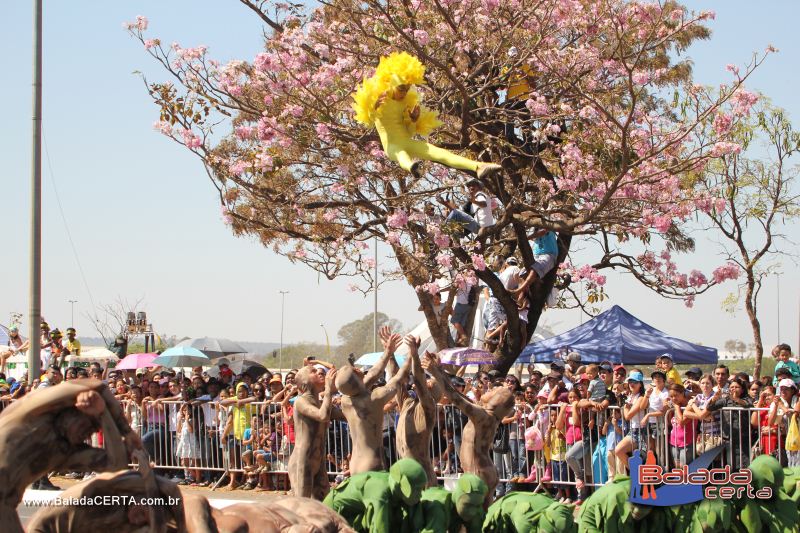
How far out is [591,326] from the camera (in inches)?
717

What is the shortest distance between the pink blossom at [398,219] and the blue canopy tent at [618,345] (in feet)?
11.9

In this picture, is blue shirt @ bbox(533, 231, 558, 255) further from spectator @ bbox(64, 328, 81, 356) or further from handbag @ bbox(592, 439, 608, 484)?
spectator @ bbox(64, 328, 81, 356)

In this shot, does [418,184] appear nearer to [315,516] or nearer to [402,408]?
[402,408]

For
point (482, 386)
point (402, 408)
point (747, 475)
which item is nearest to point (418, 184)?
point (482, 386)

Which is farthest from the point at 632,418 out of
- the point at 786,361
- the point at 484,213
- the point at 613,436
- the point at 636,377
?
the point at 484,213

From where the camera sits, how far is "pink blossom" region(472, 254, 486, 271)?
15594mm

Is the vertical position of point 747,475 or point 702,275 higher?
point 702,275

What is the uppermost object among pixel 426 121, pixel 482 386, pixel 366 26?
pixel 366 26

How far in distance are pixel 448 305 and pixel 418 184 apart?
2616mm

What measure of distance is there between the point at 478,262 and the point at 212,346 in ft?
41.9

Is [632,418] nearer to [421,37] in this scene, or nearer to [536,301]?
[536,301]

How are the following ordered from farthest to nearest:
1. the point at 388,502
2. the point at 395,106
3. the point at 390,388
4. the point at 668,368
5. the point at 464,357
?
the point at 464,357
the point at 668,368
the point at 390,388
the point at 395,106
the point at 388,502

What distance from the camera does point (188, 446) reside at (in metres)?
15.7

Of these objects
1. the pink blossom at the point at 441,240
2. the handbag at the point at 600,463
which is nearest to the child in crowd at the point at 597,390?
the handbag at the point at 600,463
